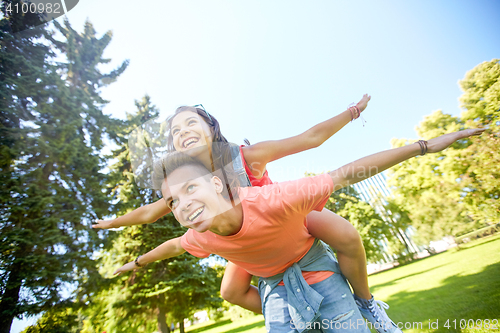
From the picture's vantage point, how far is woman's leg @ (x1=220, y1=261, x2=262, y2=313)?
7.87ft

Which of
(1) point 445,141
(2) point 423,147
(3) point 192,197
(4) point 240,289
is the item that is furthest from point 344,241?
(3) point 192,197

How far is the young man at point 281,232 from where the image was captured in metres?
1.58

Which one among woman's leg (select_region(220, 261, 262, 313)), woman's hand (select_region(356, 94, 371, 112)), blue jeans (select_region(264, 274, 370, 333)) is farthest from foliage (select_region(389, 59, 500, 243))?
woman's leg (select_region(220, 261, 262, 313))

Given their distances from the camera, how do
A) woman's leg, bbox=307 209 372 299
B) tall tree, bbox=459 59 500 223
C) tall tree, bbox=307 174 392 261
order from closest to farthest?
1. woman's leg, bbox=307 209 372 299
2. tall tree, bbox=459 59 500 223
3. tall tree, bbox=307 174 392 261

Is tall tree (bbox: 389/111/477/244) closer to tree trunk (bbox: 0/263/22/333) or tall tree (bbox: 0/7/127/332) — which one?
tall tree (bbox: 0/7/127/332)

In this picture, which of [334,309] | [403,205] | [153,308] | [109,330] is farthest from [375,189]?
[334,309]

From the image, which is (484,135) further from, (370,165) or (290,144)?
(370,165)

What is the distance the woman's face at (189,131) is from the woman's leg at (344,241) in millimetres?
1208

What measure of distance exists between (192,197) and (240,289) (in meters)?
1.39

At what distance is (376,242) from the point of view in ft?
77.5

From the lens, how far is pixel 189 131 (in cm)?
198

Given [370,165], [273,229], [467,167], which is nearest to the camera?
[370,165]

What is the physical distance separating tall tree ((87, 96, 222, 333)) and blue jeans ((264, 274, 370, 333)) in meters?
10.7

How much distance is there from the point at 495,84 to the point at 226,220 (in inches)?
397
